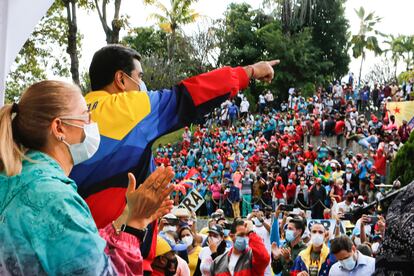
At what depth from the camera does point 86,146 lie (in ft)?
8.34

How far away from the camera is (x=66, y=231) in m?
2.11

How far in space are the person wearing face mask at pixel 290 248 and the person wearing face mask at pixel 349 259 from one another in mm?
1915

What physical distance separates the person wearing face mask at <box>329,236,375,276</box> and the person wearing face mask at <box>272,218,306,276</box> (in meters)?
1.91

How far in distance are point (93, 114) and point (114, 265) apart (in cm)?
122

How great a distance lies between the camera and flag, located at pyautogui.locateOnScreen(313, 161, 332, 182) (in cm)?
2088

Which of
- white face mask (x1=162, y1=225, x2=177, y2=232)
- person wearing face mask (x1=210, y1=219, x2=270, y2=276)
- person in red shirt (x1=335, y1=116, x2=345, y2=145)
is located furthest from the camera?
person in red shirt (x1=335, y1=116, x2=345, y2=145)

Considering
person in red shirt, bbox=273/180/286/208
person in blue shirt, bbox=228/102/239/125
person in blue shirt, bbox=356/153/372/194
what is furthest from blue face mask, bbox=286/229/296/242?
person in blue shirt, bbox=228/102/239/125

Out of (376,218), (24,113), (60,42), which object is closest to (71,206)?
(24,113)

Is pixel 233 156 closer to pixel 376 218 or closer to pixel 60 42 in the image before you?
pixel 60 42

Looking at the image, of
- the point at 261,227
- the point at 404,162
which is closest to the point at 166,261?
the point at 261,227

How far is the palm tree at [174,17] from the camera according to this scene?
155 ft

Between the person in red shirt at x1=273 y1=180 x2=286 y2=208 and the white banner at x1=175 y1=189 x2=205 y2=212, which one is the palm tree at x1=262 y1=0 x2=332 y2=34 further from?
the white banner at x1=175 y1=189 x2=205 y2=212

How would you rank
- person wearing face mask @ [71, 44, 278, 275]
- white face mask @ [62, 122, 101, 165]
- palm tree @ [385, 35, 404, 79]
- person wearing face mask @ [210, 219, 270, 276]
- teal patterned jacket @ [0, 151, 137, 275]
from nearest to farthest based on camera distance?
teal patterned jacket @ [0, 151, 137, 275] → white face mask @ [62, 122, 101, 165] → person wearing face mask @ [71, 44, 278, 275] → person wearing face mask @ [210, 219, 270, 276] → palm tree @ [385, 35, 404, 79]

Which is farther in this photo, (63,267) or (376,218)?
(376,218)
